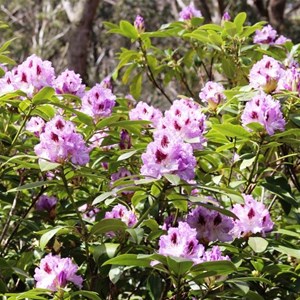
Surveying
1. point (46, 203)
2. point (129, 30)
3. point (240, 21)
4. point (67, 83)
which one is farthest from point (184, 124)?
point (129, 30)

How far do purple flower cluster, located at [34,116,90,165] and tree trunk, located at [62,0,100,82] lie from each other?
157 inches

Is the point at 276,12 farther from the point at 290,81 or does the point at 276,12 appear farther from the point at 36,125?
the point at 36,125

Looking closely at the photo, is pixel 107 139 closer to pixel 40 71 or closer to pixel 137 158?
pixel 137 158

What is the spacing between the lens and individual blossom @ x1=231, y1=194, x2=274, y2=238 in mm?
1743

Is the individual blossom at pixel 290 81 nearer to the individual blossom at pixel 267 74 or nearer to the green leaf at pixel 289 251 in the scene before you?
the individual blossom at pixel 267 74

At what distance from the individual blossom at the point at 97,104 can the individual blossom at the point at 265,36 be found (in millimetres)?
1071

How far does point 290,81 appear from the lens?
6.51 feet

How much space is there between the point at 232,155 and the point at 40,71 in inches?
25.4

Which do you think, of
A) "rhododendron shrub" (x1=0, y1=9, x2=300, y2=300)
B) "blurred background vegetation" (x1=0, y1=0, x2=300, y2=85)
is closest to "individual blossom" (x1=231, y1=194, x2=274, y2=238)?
"rhododendron shrub" (x1=0, y1=9, x2=300, y2=300)

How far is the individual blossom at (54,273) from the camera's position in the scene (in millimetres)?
1553

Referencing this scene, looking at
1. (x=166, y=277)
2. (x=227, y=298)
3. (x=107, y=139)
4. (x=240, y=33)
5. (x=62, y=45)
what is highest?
(x=240, y=33)

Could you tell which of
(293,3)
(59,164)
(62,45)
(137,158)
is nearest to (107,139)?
(137,158)

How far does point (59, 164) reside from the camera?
5.12 feet

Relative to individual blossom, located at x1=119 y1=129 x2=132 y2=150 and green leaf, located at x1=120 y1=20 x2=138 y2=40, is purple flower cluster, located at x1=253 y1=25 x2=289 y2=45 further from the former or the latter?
individual blossom, located at x1=119 y1=129 x2=132 y2=150
